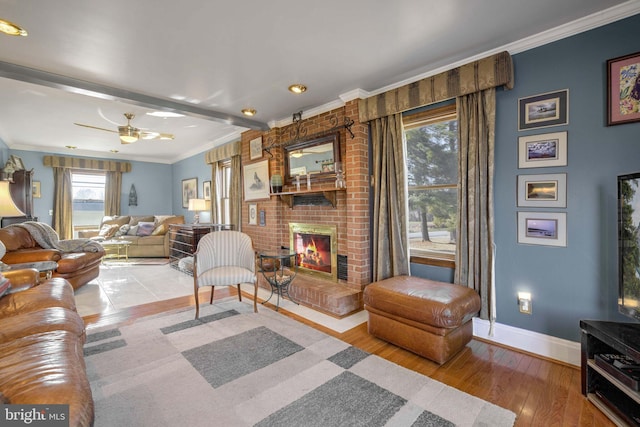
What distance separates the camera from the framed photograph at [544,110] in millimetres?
2117

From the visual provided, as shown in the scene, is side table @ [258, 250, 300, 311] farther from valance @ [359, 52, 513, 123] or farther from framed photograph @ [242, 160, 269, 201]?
valance @ [359, 52, 513, 123]

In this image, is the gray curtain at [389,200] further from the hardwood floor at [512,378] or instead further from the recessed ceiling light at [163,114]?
the recessed ceiling light at [163,114]

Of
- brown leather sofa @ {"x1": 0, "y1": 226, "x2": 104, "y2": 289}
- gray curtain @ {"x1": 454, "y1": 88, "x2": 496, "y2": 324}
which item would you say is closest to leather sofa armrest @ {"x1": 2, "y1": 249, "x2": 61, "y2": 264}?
brown leather sofa @ {"x1": 0, "y1": 226, "x2": 104, "y2": 289}

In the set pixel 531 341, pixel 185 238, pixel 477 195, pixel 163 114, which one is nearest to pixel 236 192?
pixel 185 238

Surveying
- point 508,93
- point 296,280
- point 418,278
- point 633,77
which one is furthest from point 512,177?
point 296,280

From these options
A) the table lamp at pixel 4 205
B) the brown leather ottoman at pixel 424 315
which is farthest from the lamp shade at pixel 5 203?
the brown leather ottoman at pixel 424 315

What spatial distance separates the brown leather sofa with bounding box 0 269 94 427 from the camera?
41.5 inches

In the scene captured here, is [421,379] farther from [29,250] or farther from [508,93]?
[29,250]

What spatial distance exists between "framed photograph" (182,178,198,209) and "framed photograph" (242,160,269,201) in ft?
8.28

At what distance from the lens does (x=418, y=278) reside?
110 inches

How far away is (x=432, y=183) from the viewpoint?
2.95 metres

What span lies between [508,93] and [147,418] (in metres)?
3.35

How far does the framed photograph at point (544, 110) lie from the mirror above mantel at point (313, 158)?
72.5 inches

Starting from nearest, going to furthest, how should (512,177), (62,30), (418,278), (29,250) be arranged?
(62,30)
(512,177)
(418,278)
(29,250)
